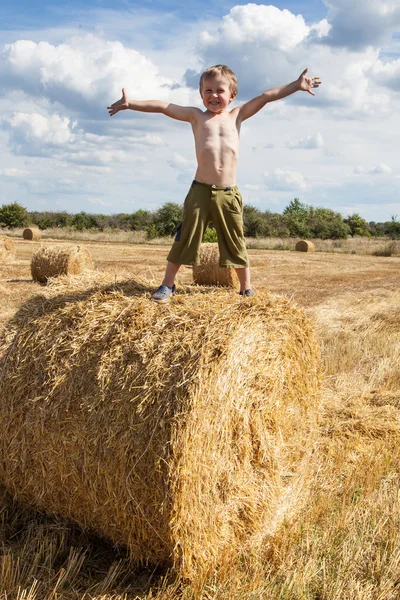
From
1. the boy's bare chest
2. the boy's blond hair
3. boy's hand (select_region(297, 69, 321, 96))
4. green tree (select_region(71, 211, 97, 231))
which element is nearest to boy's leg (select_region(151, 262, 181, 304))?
the boy's bare chest

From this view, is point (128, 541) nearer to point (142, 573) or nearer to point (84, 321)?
point (142, 573)

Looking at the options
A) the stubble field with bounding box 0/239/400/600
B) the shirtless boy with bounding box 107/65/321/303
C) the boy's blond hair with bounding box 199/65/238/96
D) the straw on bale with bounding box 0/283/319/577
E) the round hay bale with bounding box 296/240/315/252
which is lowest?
the stubble field with bounding box 0/239/400/600

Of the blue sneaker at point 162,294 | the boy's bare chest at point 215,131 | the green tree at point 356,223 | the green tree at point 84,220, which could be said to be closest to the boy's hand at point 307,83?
the boy's bare chest at point 215,131

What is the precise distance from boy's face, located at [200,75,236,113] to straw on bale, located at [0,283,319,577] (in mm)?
1543

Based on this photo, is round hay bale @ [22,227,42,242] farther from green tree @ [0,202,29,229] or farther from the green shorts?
the green shorts

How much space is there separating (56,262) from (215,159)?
11133mm

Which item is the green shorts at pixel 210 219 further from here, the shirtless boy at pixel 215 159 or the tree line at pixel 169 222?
the tree line at pixel 169 222

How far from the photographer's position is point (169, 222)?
157ft

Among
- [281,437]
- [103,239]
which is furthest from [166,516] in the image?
[103,239]

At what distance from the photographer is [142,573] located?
3.71 metres

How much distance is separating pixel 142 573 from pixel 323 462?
6.33 ft

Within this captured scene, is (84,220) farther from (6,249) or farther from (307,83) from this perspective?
(307,83)

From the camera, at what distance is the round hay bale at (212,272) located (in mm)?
14562

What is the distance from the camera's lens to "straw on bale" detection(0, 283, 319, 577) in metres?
3.51
